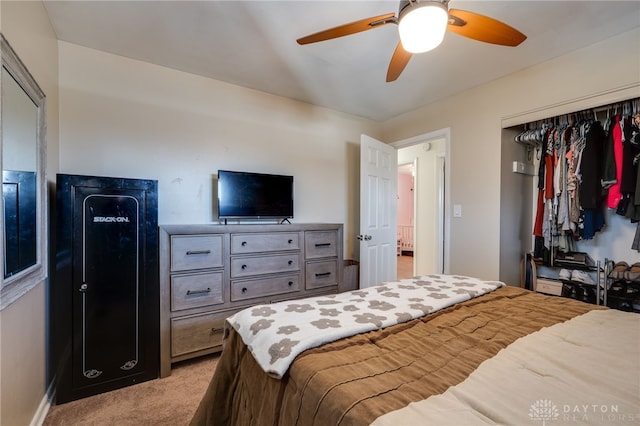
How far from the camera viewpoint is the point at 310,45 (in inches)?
83.1

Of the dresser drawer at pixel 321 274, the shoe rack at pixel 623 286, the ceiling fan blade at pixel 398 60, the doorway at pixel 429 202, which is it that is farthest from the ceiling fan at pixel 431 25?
the doorway at pixel 429 202

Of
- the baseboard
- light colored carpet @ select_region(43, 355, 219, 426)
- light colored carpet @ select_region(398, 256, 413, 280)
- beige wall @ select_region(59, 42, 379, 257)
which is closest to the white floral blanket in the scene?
light colored carpet @ select_region(43, 355, 219, 426)

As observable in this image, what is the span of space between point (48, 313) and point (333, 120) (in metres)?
3.11

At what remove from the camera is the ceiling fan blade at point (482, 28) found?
1.36 meters

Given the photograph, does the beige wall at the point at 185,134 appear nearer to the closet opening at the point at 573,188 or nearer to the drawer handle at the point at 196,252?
the drawer handle at the point at 196,252

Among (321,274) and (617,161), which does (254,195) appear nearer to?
(321,274)

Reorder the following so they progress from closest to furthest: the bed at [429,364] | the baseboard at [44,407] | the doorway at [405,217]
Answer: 1. the bed at [429,364]
2. the baseboard at [44,407]
3. the doorway at [405,217]

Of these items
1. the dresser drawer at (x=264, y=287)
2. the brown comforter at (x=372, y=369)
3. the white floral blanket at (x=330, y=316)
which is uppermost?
the white floral blanket at (x=330, y=316)

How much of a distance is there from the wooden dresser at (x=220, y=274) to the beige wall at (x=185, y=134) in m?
0.49

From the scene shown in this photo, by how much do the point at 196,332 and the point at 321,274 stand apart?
46.9 inches

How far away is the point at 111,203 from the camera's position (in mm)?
1878

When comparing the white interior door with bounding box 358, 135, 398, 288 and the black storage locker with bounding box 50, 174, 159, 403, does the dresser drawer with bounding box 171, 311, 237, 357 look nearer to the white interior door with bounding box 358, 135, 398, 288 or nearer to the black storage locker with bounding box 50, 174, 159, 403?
the black storage locker with bounding box 50, 174, 159, 403

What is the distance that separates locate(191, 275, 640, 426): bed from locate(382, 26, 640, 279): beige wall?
1346mm

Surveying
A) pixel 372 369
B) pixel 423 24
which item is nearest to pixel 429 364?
pixel 372 369
